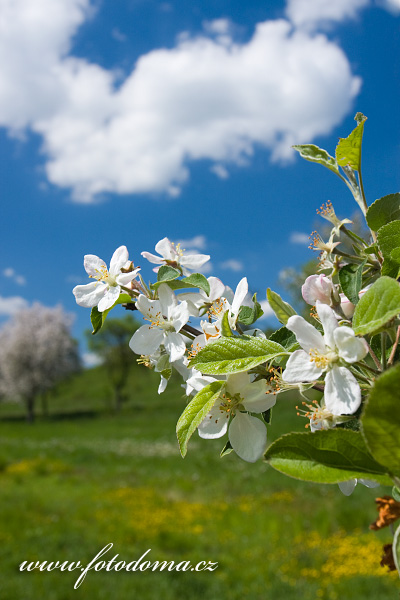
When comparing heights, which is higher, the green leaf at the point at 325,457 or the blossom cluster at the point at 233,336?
the blossom cluster at the point at 233,336

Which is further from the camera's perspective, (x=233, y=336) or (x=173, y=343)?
(x=173, y=343)

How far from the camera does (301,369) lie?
1.86 feet

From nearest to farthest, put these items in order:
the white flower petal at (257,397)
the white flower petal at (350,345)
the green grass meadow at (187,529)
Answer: the white flower petal at (350,345) → the white flower petal at (257,397) → the green grass meadow at (187,529)

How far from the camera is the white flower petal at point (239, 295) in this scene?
71 centimetres

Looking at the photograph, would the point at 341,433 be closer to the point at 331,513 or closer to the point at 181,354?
the point at 181,354

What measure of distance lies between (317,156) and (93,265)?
16.2 inches

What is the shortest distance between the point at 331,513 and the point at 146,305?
297 inches

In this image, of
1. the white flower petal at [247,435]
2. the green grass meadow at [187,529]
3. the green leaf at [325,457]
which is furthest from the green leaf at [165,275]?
the green grass meadow at [187,529]

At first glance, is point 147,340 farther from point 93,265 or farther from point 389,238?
point 389,238

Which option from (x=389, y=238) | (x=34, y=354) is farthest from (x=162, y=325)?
(x=34, y=354)

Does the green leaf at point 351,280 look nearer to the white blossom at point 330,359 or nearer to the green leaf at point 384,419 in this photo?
the white blossom at point 330,359

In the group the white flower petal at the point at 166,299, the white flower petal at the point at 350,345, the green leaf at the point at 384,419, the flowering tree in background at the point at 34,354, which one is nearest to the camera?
the green leaf at the point at 384,419

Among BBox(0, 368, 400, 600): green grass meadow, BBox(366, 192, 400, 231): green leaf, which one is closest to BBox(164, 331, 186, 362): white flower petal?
BBox(366, 192, 400, 231): green leaf

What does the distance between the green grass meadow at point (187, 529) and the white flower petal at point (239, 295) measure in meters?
5.04
